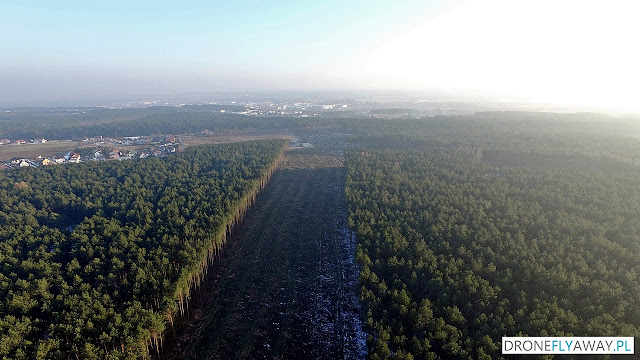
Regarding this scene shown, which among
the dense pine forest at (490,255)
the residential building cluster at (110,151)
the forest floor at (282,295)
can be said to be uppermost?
the residential building cluster at (110,151)

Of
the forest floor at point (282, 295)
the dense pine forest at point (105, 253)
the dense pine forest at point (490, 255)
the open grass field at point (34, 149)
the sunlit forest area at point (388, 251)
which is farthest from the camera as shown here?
the open grass field at point (34, 149)

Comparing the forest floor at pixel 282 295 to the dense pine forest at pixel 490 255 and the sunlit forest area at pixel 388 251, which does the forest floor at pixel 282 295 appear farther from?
the dense pine forest at pixel 490 255

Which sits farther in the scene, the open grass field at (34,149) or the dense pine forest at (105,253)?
the open grass field at (34,149)

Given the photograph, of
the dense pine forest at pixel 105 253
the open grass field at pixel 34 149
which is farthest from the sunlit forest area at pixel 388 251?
the open grass field at pixel 34 149

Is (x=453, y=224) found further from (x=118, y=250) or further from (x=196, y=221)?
(x=118, y=250)

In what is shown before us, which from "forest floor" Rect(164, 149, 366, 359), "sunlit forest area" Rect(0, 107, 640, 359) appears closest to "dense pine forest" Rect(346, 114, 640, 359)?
"sunlit forest area" Rect(0, 107, 640, 359)

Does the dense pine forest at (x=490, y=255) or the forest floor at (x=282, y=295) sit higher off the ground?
the dense pine forest at (x=490, y=255)

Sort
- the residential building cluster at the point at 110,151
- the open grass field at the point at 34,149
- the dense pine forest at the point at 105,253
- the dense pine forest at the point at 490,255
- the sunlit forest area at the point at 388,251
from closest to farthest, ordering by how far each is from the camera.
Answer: the dense pine forest at the point at 105,253, the sunlit forest area at the point at 388,251, the dense pine forest at the point at 490,255, the residential building cluster at the point at 110,151, the open grass field at the point at 34,149
